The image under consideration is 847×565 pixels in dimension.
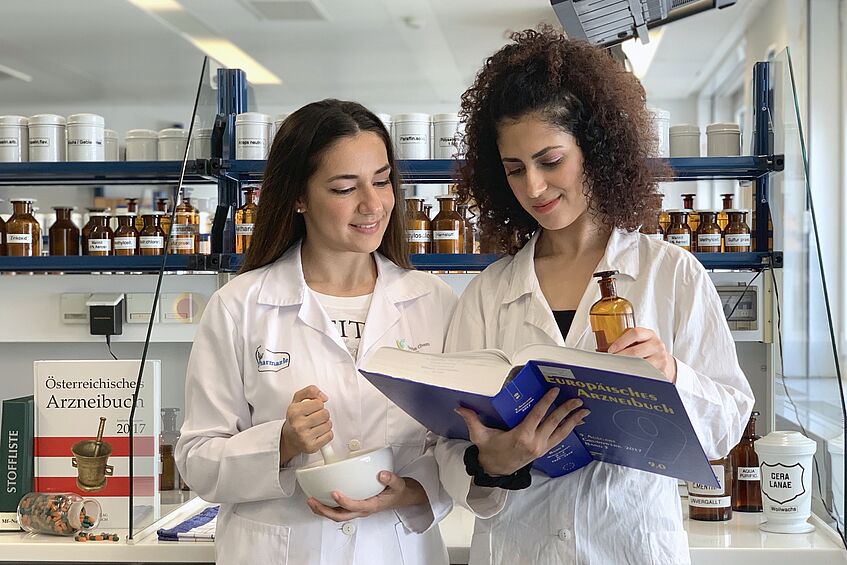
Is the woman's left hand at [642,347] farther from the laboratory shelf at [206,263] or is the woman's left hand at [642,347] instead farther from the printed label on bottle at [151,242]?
the printed label on bottle at [151,242]

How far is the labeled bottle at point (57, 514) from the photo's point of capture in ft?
6.98

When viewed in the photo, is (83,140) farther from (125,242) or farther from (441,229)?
(441,229)

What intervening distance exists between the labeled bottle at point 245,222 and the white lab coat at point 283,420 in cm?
93

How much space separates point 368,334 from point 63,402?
3.28 feet

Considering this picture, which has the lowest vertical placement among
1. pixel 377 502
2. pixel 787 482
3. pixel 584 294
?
pixel 787 482

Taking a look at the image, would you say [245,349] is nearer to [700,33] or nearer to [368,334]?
[368,334]

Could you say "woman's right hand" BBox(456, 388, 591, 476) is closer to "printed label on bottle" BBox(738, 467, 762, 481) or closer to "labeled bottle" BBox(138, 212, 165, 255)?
"printed label on bottle" BBox(738, 467, 762, 481)

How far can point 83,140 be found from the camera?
2629mm

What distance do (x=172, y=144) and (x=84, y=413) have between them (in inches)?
32.5

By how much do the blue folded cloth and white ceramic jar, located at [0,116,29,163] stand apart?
3.88 feet

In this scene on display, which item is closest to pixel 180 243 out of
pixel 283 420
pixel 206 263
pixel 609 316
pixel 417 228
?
pixel 206 263

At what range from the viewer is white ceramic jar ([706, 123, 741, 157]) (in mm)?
2568

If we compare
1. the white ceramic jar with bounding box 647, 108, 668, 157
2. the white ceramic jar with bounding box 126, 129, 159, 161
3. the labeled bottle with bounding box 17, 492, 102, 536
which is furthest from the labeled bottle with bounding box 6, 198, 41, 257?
the white ceramic jar with bounding box 647, 108, 668, 157

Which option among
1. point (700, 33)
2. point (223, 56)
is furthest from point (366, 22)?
point (700, 33)
